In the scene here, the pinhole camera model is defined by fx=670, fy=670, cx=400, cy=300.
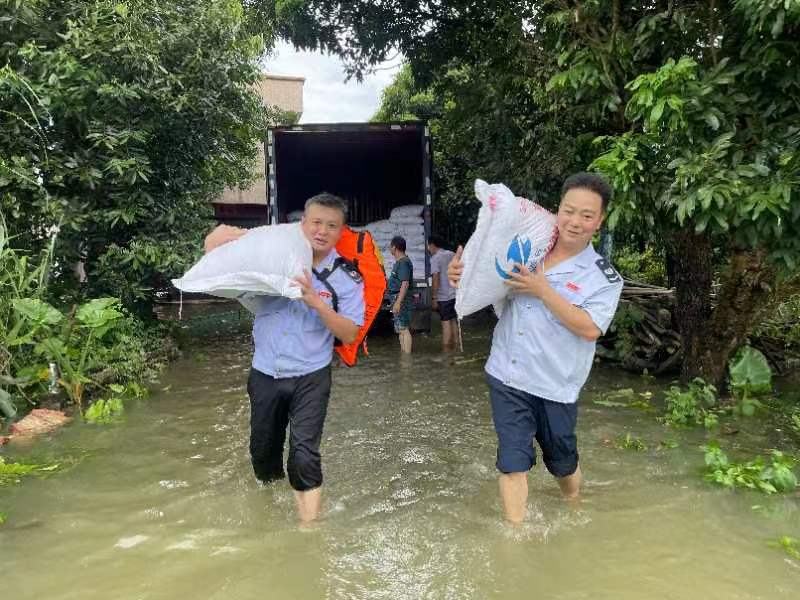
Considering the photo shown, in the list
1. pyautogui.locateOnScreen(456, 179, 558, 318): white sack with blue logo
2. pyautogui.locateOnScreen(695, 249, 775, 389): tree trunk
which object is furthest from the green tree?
pyautogui.locateOnScreen(695, 249, 775, 389): tree trunk

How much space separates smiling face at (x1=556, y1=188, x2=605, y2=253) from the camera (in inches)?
110

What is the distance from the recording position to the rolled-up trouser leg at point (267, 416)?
124 inches

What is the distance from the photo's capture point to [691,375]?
5680mm

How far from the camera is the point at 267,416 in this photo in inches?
126

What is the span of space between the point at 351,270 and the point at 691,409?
3.08m

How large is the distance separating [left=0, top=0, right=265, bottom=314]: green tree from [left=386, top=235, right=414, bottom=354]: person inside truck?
2315 millimetres

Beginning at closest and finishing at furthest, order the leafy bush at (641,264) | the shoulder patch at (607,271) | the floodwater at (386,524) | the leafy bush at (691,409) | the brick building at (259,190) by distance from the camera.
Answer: the floodwater at (386,524) → the shoulder patch at (607,271) → the leafy bush at (691,409) → the leafy bush at (641,264) → the brick building at (259,190)

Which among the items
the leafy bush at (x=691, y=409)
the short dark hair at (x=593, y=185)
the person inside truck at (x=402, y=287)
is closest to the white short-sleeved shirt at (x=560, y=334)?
the short dark hair at (x=593, y=185)

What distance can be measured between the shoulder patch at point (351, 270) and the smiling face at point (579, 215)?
38.1 inches

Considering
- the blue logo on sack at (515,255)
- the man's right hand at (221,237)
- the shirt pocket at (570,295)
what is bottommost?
the shirt pocket at (570,295)

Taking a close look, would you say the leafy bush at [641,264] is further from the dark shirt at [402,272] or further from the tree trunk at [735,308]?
the tree trunk at [735,308]

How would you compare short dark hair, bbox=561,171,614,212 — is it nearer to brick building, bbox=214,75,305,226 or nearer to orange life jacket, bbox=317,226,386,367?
orange life jacket, bbox=317,226,386,367

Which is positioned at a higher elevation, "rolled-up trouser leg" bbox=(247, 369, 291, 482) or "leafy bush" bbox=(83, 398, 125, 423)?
"rolled-up trouser leg" bbox=(247, 369, 291, 482)

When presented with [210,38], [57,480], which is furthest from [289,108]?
[57,480]
